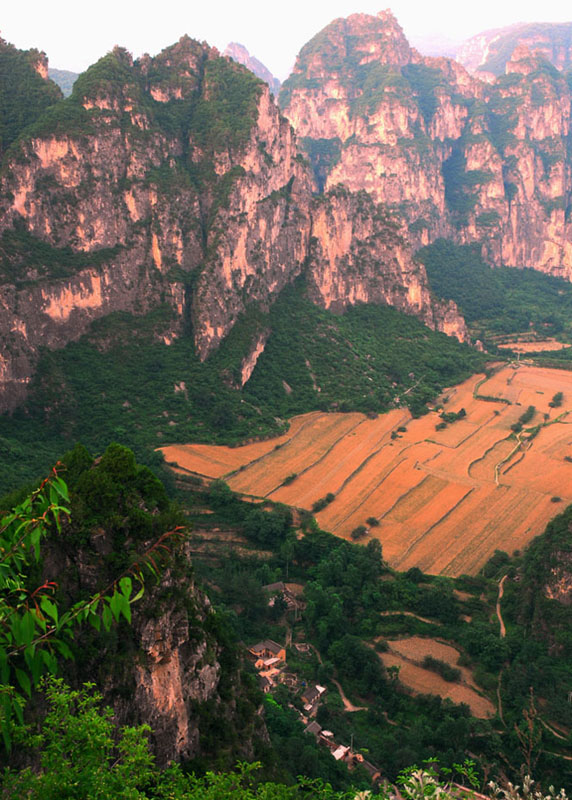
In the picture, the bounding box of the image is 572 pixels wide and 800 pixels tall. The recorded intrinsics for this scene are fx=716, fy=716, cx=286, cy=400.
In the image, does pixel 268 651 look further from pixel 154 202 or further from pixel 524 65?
pixel 524 65

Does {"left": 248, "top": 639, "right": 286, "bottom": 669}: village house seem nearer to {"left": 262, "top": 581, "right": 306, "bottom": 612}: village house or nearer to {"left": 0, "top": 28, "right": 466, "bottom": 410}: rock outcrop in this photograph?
{"left": 262, "top": 581, "right": 306, "bottom": 612}: village house

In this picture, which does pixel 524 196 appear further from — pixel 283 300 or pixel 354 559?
pixel 354 559

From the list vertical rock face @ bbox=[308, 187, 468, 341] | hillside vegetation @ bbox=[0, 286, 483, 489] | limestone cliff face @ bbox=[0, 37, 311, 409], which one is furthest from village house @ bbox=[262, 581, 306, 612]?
vertical rock face @ bbox=[308, 187, 468, 341]

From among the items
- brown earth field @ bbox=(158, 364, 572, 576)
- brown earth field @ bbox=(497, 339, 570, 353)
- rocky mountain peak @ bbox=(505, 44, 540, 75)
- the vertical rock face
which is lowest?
brown earth field @ bbox=(158, 364, 572, 576)

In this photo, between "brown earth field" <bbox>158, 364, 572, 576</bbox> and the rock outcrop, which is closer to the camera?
"brown earth field" <bbox>158, 364, 572, 576</bbox>

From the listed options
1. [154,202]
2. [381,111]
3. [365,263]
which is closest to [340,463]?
[154,202]

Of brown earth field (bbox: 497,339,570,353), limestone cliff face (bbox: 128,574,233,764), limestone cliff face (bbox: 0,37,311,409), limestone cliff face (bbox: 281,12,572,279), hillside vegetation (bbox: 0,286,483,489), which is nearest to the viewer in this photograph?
limestone cliff face (bbox: 128,574,233,764)
